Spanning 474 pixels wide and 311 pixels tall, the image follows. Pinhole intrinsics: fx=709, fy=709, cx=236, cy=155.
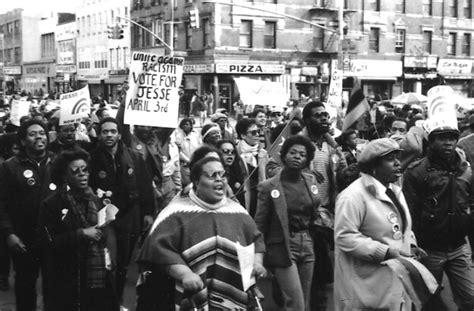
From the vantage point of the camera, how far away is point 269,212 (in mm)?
6004

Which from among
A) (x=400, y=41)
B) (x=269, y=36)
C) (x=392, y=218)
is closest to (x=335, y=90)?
(x=392, y=218)

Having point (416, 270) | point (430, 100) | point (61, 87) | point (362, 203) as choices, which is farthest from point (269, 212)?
point (61, 87)

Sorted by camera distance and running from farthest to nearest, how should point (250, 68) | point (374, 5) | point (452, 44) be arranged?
1. point (452, 44)
2. point (374, 5)
3. point (250, 68)

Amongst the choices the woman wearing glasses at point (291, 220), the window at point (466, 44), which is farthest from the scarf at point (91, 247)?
the window at point (466, 44)

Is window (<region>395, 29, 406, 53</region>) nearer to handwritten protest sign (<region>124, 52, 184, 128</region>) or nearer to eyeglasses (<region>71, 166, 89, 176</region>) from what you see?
handwritten protest sign (<region>124, 52, 184, 128</region>)

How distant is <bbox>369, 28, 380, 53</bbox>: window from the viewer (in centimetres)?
4516

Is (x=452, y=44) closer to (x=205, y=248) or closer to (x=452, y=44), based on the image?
(x=452, y=44)

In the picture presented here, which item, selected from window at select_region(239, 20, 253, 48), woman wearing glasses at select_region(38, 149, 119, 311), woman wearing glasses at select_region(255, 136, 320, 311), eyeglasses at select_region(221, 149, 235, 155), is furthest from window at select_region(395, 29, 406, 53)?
woman wearing glasses at select_region(38, 149, 119, 311)

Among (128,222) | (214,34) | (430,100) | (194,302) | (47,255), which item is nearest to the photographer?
(194,302)

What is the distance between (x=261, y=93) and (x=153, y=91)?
8336 mm

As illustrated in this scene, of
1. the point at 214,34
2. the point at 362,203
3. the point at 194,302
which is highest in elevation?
the point at 214,34

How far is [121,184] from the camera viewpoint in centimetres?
672

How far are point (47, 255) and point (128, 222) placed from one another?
1404 mm

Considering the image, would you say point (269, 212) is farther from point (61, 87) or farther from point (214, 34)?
point (61, 87)
